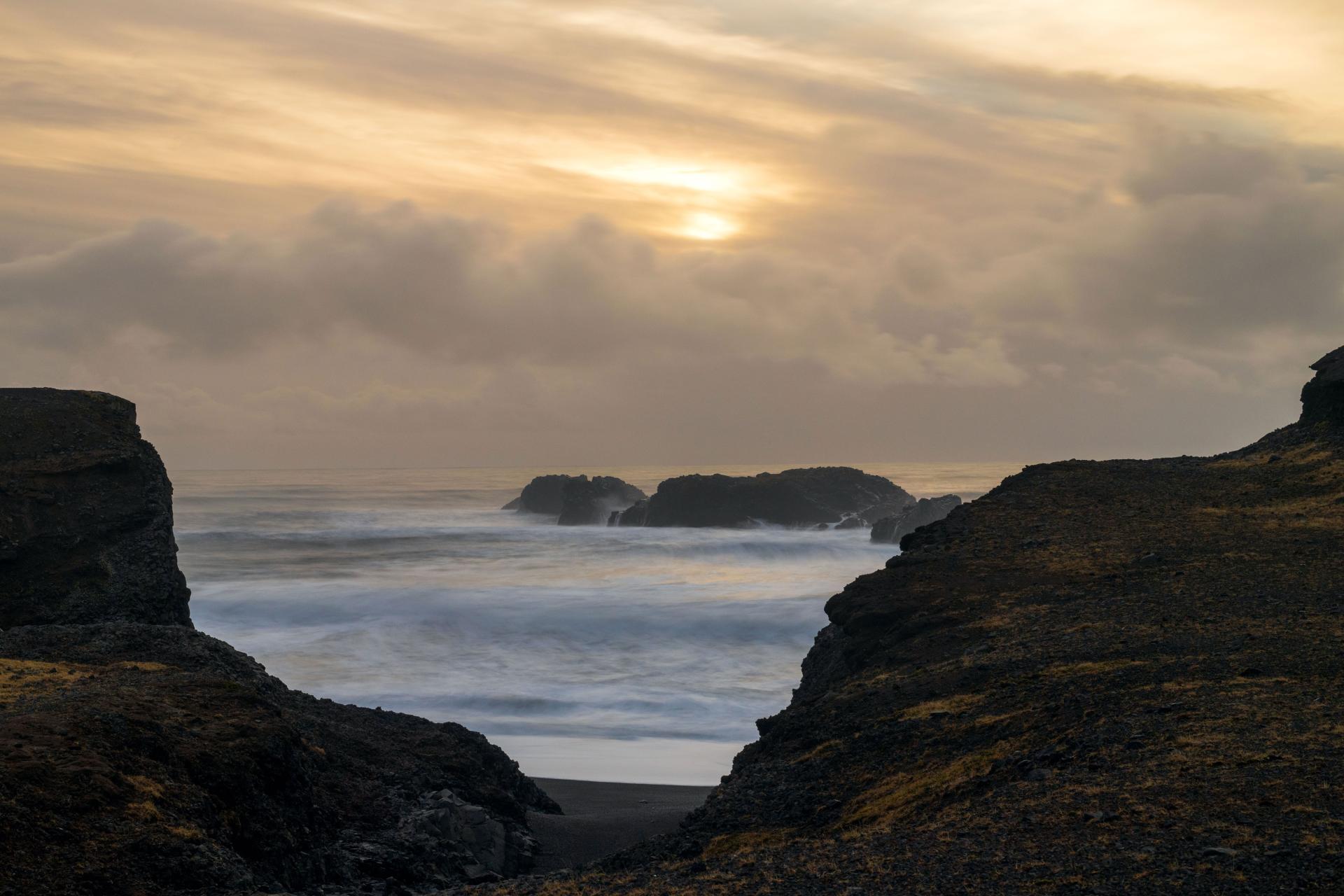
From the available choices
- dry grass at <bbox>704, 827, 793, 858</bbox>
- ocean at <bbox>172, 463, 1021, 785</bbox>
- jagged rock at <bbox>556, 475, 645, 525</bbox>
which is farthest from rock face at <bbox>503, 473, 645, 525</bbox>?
dry grass at <bbox>704, 827, 793, 858</bbox>

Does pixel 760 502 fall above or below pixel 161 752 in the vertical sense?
above

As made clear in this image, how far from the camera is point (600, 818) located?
23.0 m

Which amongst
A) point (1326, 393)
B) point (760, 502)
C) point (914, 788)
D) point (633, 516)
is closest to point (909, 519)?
point (760, 502)

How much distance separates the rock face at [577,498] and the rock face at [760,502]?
16.0ft

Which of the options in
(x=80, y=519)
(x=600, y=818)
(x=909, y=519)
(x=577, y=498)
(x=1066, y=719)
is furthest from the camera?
(x=577, y=498)

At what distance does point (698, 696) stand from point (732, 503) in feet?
236

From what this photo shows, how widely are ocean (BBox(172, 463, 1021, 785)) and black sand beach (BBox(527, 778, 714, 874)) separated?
1381 mm

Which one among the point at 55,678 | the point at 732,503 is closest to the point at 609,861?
the point at 55,678

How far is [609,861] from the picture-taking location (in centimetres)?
1493

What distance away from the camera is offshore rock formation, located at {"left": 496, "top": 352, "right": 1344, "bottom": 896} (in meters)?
10.9

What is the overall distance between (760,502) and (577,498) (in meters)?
20.0

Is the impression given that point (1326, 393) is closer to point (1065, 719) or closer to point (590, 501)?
point (1065, 719)

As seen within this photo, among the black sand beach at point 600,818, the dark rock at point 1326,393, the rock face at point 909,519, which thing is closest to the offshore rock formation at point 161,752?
the black sand beach at point 600,818

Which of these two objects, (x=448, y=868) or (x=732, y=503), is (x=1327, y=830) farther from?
(x=732, y=503)
